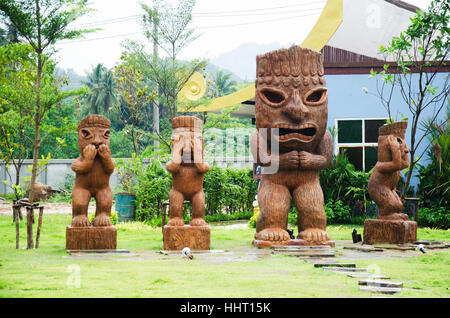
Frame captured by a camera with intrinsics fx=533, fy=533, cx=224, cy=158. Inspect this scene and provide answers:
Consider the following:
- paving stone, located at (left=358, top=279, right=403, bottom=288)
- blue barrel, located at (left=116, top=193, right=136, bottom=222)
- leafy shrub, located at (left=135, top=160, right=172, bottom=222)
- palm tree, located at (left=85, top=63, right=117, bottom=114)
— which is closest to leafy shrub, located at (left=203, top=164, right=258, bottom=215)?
leafy shrub, located at (left=135, top=160, right=172, bottom=222)

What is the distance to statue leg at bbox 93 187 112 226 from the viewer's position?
6074 mm

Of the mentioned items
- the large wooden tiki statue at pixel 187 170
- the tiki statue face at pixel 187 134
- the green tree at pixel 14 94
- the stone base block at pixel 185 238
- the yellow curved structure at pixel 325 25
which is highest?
the yellow curved structure at pixel 325 25

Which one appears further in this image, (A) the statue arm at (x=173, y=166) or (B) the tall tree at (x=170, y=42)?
(B) the tall tree at (x=170, y=42)

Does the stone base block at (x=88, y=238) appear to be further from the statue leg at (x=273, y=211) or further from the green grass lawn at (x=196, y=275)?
the statue leg at (x=273, y=211)

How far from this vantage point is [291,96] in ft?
21.2

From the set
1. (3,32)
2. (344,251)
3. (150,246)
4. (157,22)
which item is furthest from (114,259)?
(3,32)

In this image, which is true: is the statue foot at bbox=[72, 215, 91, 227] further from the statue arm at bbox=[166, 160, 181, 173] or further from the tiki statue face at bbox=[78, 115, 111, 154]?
the statue arm at bbox=[166, 160, 181, 173]

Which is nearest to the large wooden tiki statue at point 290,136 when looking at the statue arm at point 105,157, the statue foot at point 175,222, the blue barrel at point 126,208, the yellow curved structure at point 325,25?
the statue foot at point 175,222

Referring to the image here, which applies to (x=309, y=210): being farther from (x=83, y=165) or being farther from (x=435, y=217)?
(x=435, y=217)

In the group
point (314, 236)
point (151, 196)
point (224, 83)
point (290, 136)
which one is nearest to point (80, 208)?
point (290, 136)

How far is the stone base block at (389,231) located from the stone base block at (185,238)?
225 centimetres

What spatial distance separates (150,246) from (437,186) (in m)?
6.69

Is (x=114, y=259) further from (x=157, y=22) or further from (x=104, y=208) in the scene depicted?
(x=157, y=22)

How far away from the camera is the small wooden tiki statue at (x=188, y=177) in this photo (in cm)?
599
